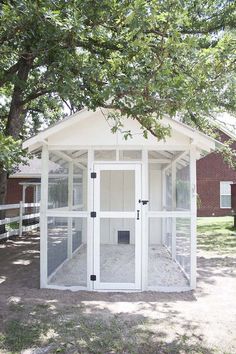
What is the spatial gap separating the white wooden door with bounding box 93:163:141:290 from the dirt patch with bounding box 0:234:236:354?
409 mm

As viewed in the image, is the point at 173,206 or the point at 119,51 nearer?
the point at 119,51

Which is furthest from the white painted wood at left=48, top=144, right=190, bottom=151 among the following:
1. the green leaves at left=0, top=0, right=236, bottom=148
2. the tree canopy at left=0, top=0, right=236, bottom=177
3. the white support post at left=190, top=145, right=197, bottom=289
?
the tree canopy at left=0, top=0, right=236, bottom=177

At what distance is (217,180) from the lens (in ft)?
87.0

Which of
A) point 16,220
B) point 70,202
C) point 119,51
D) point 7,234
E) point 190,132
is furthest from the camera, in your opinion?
point 16,220

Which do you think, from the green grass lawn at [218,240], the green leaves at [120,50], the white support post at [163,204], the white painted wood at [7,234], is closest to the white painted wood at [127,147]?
the green leaves at [120,50]

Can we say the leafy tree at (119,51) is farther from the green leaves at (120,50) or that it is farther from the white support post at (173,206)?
the white support post at (173,206)

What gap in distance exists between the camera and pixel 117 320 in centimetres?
571

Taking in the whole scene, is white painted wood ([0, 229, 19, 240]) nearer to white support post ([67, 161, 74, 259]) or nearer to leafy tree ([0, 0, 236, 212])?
white support post ([67, 161, 74, 259])

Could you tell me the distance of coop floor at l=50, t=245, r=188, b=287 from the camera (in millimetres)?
7523

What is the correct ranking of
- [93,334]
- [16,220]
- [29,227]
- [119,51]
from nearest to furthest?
1. [93,334]
2. [119,51]
3. [16,220]
4. [29,227]

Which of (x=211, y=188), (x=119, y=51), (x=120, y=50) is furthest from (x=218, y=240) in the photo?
(x=211, y=188)

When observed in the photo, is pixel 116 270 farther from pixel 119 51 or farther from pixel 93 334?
pixel 119 51

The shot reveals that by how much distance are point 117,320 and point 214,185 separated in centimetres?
2176

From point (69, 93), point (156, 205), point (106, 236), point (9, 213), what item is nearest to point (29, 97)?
point (156, 205)
